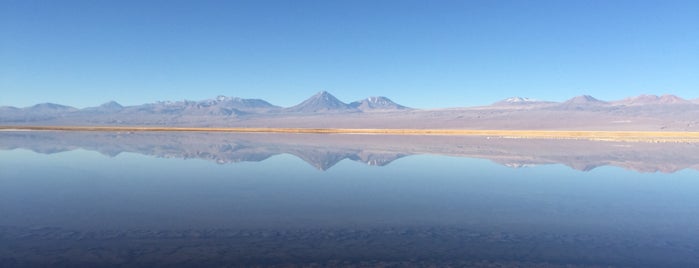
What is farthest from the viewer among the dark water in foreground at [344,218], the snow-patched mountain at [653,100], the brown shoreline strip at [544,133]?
the snow-patched mountain at [653,100]

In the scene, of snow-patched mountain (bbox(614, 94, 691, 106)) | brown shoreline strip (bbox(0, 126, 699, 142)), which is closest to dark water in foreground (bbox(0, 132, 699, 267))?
brown shoreline strip (bbox(0, 126, 699, 142))

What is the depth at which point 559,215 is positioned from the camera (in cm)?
892

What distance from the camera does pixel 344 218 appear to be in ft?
Result: 27.4

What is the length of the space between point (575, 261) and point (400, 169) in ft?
34.4

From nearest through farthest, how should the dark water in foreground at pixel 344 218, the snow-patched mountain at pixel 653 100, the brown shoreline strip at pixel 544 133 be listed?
1. the dark water in foreground at pixel 344 218
2. the brown shoreline strip at pixel 544 133
3. the snow-patched mountain at pixel 653 100

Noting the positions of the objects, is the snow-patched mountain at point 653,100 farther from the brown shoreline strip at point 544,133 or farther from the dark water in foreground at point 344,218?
the dark water in foreground at point 344,218

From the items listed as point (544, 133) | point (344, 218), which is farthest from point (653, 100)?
point (344, 218)

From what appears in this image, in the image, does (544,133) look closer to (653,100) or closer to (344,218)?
(344,218)

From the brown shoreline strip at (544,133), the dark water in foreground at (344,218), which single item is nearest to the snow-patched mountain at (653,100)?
the brown shoreline strip at (544,133)

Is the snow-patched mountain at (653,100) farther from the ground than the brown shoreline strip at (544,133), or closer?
farther from the ground

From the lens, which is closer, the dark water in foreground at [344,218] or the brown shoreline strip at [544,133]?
the dark water in foreground at [344,218]

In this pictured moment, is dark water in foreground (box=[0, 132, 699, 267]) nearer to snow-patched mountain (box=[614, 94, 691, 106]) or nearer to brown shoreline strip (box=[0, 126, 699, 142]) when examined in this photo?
brown shoreline strip (box=[0, 126, 699, 142])

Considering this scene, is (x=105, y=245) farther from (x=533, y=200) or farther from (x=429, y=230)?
(x=533, y=200)

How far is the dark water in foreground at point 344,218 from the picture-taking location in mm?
6254
